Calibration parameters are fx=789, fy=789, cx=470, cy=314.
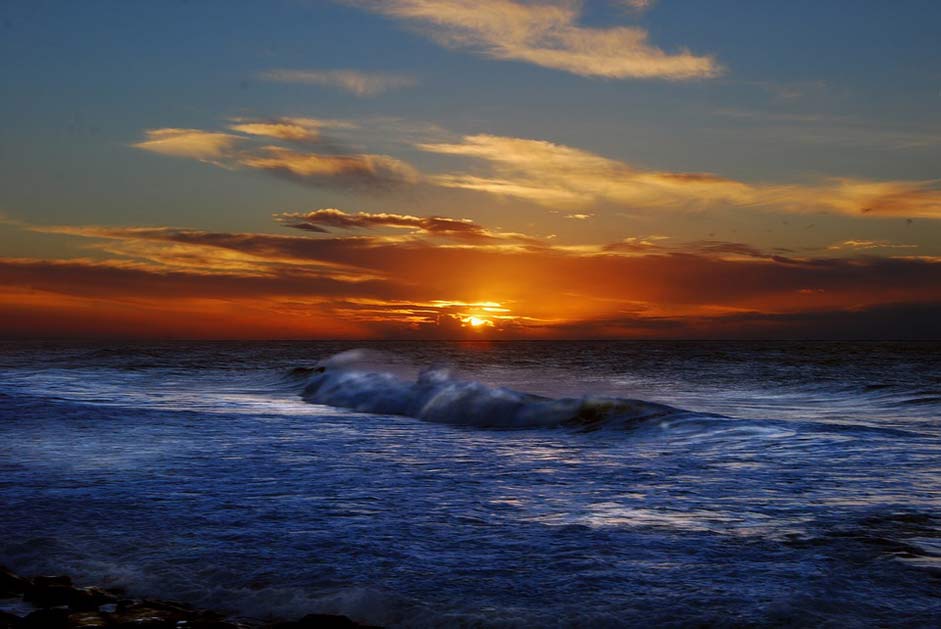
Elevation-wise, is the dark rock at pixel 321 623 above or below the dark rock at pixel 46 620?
below

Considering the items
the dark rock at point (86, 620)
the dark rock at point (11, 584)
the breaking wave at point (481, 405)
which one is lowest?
the breaking wave at point (481, 405)

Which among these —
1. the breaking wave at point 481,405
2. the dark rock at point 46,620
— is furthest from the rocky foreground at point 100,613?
the breaking wave at point 481,405

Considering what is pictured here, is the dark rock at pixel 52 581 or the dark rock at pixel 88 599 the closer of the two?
the dark rock at pixel 88 599

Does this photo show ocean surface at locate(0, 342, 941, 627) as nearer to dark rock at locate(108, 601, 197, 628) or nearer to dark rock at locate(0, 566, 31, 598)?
dark rock at locate(108, 601, 197, 628)

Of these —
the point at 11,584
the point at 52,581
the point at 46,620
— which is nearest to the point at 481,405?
the point at 52,581

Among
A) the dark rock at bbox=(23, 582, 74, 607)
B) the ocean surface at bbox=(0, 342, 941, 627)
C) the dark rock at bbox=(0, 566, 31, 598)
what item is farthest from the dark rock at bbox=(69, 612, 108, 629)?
the dark rock at bbox=(0, 566, 31, 598)

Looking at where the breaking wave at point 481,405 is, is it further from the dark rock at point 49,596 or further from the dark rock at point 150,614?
the dark rock at point 49,596

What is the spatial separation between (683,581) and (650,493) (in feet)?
10.1

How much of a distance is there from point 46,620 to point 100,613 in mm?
301

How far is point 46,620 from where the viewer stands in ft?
14.3

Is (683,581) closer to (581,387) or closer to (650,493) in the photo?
(650,493)

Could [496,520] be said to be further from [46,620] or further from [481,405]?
[481,405]

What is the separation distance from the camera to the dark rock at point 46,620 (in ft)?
14.1

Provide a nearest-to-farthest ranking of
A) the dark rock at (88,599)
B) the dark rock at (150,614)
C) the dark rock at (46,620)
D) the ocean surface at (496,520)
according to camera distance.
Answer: the dark rock at (46,620) → the dark rock at (150,614) → the dark rock at (88,599) → the ocean surface at (496,520)
